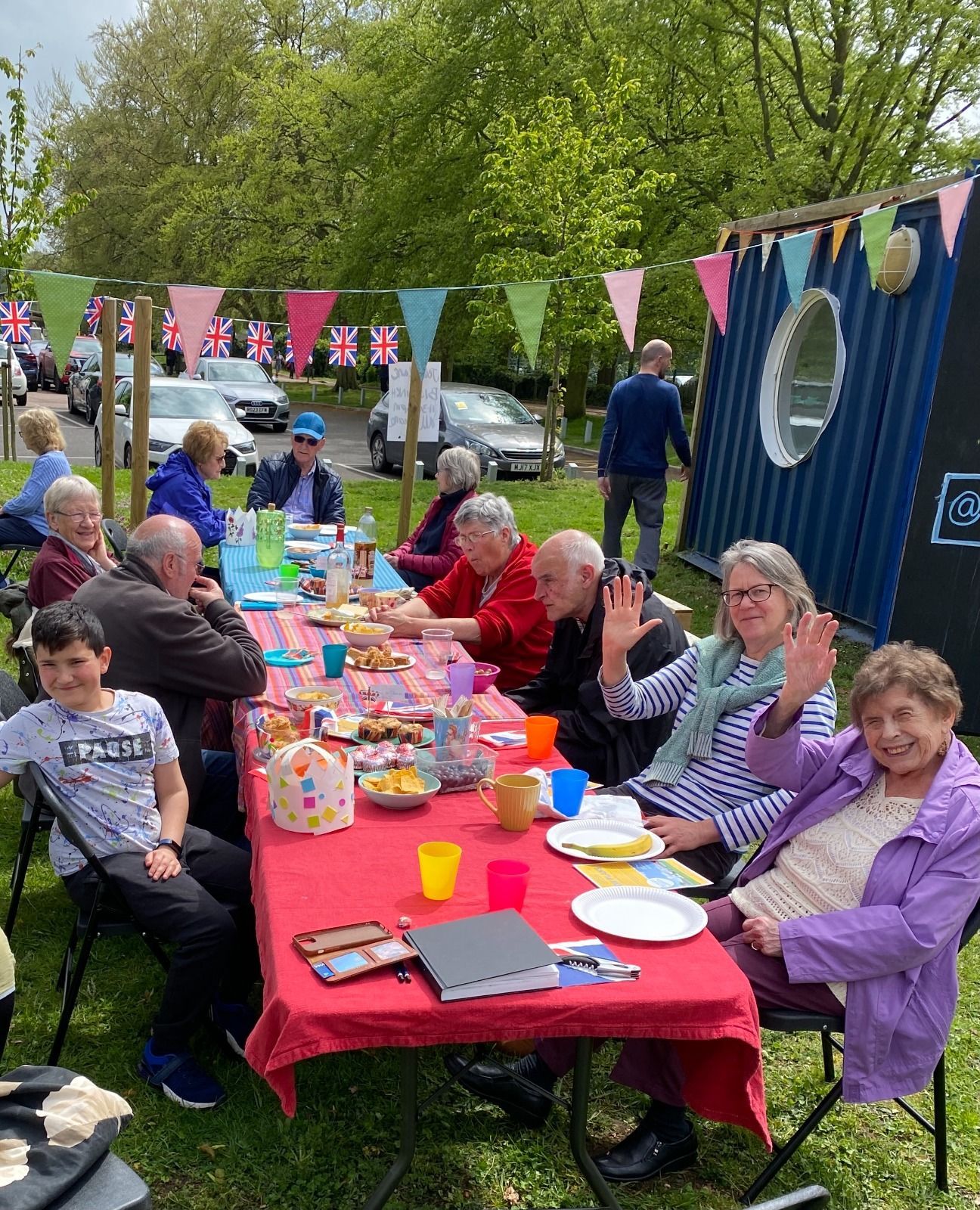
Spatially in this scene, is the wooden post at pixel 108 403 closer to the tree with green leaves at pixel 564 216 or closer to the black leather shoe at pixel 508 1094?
the tree with green leaves at pixel 564 216

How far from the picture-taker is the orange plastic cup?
A: 2.82 meters

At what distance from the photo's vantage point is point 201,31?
102 feet

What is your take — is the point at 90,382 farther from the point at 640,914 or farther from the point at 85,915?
the point at 640,914

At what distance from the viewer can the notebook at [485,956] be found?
1749 mm

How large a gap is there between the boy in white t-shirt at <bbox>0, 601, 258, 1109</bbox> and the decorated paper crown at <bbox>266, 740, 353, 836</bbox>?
1.67 feet

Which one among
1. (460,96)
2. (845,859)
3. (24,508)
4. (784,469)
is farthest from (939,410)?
(460,96)

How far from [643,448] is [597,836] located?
19.8 ft

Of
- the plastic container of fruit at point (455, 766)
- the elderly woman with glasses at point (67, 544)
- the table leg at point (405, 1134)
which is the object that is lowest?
the table leg at point (405, 1134)

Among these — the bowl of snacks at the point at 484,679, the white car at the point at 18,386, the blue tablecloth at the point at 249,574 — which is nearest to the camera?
the bowl of snacks at the point at 484,679

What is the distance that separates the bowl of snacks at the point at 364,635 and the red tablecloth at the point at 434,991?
1374 mm

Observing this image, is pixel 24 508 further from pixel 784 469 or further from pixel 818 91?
pixel 818 91

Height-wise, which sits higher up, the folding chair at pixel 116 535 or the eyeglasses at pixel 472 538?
the eyeglasses at pixel 472 538

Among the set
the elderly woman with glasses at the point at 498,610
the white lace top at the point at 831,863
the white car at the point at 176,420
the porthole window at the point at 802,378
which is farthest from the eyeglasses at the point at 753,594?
the white car at the point at 176,420

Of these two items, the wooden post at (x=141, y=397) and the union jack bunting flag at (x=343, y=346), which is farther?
the union jack bunting flag at (x=343, y=346)
